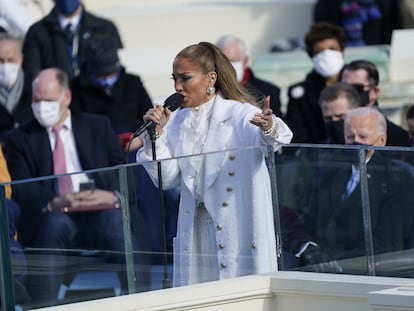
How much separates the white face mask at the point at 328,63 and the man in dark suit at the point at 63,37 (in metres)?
1.94

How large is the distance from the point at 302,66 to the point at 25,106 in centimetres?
282

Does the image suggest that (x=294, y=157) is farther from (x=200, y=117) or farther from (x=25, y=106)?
(x=25, y=106)

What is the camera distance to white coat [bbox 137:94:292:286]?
7422mm

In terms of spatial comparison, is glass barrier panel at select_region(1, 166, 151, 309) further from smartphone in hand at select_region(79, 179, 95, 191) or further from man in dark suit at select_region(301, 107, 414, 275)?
man in dark suit at select_region(301, 107, 414, 275)

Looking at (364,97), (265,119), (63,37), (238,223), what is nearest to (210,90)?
(265,119)

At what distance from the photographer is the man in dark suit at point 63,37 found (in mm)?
12828

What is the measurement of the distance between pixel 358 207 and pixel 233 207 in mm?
586

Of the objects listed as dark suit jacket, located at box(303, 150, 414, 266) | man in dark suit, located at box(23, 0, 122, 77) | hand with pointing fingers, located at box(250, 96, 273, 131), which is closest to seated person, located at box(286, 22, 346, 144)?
man in dark suit, located at box(23, 0, 122, 77)

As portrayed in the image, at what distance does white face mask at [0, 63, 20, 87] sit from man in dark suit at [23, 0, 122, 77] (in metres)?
0.51

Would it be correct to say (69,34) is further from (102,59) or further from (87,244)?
(87,244)

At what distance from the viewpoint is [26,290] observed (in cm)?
748

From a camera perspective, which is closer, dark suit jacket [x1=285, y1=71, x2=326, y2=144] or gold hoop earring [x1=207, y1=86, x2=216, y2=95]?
gold hoop earring [x1=207, y1=86, x2=216, y2=95]

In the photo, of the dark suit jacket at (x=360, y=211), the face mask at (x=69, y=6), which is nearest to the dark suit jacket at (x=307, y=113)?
the face mask at (x=69, y=6)

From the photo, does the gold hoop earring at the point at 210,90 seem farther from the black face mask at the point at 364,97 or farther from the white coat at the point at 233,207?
the black face mask at the point at 364,97
